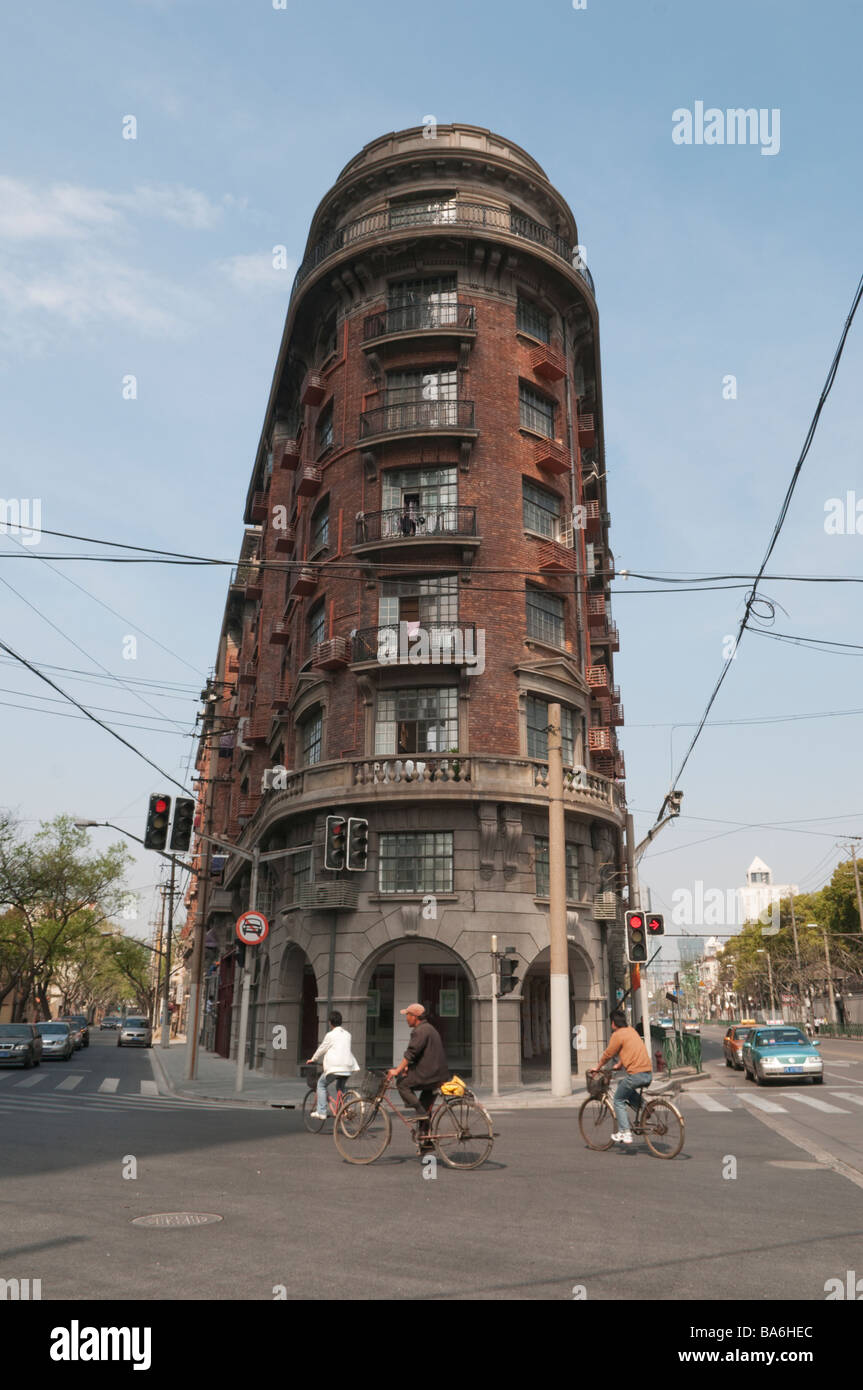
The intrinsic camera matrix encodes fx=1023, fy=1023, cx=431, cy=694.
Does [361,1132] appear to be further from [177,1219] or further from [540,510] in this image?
[540,510]

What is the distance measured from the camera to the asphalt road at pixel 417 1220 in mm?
6660

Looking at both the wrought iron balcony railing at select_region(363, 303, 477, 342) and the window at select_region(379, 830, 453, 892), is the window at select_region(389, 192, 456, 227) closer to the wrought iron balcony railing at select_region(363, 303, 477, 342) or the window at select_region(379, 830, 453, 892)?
the wrought iron balcony railing at select_region(363, 303, 477, 342)

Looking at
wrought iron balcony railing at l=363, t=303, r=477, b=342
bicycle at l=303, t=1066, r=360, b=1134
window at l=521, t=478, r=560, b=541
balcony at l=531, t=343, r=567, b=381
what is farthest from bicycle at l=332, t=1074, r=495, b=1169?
balcony at l=531, t=343, r=567, b=381

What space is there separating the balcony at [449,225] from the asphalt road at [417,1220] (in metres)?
26.2

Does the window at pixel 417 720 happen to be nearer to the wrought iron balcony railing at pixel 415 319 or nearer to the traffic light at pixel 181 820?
the traffic light at pixel 181 820

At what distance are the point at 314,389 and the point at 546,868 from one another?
56.7ft

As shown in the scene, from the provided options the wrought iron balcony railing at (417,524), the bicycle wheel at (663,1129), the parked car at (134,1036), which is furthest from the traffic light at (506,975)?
the parked car at (134,1036)

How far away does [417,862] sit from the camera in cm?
2716

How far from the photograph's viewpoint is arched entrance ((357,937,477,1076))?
92.8 feet

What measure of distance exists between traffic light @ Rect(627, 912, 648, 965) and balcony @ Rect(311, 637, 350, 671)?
10701mm

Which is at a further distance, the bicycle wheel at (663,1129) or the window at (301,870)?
the window at (301,870)

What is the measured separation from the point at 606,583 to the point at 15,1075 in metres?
30.2
